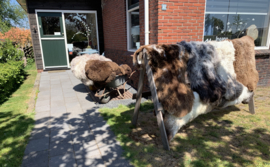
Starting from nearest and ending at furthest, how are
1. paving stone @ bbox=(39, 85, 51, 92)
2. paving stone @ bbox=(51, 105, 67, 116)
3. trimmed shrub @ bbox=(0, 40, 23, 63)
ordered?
paving stone @ bbox=(51, 105, 67, 116) < paving stone @ bbox=(39, 85, 51, 92) < trimmed shrub @ bbox=(0, 40, 23, 63)

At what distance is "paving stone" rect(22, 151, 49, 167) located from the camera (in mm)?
2598

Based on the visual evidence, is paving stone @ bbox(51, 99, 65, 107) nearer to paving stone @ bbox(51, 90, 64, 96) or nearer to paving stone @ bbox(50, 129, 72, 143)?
paving stone @ bbox(51, 90, 64, 96)

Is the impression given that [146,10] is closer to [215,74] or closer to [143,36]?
[143,36]

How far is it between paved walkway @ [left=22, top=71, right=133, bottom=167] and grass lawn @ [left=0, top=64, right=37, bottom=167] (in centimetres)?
13

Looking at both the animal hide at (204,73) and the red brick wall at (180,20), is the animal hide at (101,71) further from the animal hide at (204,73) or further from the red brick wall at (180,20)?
the animal hide at (204,73)

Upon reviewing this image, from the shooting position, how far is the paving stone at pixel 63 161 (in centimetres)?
258

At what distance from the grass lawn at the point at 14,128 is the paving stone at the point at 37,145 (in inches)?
2.9

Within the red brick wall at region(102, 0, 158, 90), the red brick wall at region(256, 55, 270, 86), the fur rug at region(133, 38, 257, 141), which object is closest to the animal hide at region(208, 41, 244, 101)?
the fur rug at region(133, 38, 257, 141)

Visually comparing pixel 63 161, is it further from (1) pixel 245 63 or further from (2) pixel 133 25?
(2) pixel 133 25

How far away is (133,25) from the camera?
251 inches

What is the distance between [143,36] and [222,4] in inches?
106

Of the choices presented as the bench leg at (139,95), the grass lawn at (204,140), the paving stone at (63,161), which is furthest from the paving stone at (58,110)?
the bench leg at (139,95)

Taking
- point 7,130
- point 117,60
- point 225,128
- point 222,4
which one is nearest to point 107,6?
point 117,60

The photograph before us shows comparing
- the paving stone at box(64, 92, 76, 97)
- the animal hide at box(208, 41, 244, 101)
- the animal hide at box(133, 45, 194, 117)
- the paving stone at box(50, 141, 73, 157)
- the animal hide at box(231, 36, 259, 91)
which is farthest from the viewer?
the paving stone at box(64, 92, 76, 97)
